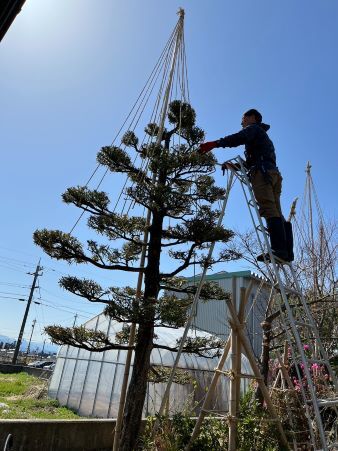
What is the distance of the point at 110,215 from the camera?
4.68 m

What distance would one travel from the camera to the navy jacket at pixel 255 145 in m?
4.18

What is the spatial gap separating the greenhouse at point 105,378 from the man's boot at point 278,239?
8302mm

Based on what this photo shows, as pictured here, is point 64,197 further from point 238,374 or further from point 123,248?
point 238,374

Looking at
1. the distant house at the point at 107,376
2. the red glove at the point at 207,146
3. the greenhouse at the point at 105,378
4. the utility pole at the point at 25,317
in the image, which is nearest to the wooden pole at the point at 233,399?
the red glove at the point at 207,146

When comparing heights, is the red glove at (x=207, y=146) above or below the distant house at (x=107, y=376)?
above

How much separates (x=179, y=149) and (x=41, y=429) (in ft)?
13.0

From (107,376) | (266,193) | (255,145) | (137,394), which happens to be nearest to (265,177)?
(266,193)

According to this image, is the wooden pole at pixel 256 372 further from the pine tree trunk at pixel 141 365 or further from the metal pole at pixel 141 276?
the metal pole at pixel 141 276

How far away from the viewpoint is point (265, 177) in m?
4.19

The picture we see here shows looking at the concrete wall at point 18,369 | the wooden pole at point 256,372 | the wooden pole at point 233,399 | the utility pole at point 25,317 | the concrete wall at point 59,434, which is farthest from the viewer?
the utility pole at point 25,317

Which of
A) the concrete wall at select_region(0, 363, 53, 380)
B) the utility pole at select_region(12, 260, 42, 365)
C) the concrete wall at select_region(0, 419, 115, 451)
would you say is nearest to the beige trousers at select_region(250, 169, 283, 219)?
the concrete wall at select_region(0, 419, 115, 451)

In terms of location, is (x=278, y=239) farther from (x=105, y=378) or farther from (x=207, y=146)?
(x=105, y=378)

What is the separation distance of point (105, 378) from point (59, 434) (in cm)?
809

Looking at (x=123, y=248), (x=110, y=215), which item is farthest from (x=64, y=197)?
(x=123, y=248)
